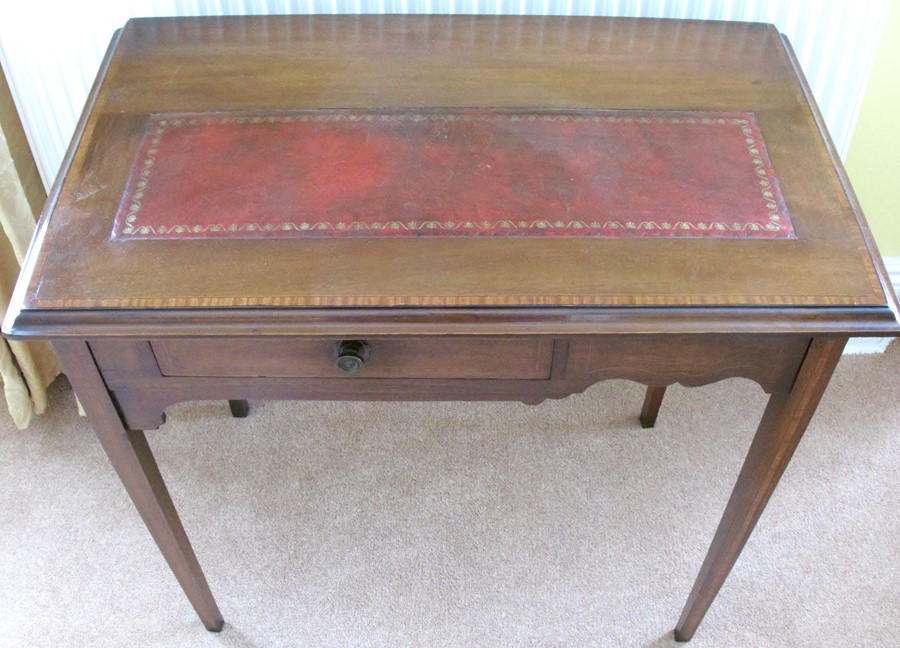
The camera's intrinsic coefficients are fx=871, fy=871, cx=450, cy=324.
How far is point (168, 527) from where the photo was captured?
1.16m

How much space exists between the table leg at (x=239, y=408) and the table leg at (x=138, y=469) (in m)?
0.41

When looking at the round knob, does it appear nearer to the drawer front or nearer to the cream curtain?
the drawer front

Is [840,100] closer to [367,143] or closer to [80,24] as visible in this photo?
[367,143]

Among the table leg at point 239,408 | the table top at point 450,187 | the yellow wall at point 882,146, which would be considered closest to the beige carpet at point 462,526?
Answer: the table leg at point 239,408

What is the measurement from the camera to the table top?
846 millimetres

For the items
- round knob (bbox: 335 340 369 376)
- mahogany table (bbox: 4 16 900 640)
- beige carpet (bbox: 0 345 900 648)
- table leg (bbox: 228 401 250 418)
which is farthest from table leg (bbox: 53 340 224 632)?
table leg (bbox: 228 401 250 418)

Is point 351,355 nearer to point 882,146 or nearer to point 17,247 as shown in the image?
point 17,247

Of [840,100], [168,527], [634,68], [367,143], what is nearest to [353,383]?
[367,143]

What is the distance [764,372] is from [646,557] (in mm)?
636

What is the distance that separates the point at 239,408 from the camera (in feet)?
5.43

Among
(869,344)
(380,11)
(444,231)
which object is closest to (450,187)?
(444,231)

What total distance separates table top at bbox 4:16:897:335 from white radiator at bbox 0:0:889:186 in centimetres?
9

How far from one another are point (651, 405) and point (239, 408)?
0.77 m

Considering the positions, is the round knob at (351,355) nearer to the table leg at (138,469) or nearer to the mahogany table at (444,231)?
the mahogany table at (444,231)
